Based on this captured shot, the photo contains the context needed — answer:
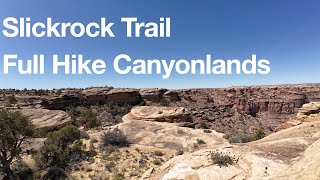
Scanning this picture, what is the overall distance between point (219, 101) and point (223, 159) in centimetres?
7980

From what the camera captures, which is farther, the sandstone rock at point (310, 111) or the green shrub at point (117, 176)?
the sandstone rock at point (310, 111)

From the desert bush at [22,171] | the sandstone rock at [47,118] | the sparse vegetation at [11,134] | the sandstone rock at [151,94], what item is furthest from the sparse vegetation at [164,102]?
the desert bush at [22,171]

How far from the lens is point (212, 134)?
30.9 metres

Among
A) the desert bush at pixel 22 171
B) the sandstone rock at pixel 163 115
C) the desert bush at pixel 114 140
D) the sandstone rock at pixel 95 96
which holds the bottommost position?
the desert bush at pixel 22 171

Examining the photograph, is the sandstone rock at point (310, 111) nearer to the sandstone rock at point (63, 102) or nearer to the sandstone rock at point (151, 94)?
the sandstone rock at point (63, 102)

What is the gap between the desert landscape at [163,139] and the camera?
7.05 metres

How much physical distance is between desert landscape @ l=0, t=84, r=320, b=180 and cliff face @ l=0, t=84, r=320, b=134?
0.27m

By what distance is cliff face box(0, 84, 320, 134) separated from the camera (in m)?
60.9

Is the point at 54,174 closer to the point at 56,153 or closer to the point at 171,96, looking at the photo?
the point at 56,153

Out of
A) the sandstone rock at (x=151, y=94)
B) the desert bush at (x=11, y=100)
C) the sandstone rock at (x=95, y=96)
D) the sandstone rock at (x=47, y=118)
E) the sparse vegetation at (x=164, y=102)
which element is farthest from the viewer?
the sandstone rock at (x=151, y=94)

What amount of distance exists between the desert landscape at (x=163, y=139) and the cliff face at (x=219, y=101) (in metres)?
0.27

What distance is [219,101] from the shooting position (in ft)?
279

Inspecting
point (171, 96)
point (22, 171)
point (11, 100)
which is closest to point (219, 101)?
point (171, 96)

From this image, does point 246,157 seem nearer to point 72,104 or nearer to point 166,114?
point 166,114
